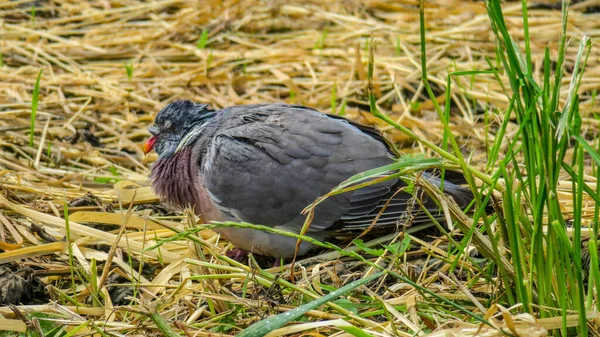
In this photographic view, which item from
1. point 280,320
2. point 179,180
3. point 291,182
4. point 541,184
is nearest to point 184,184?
point 179,180

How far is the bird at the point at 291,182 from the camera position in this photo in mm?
3502

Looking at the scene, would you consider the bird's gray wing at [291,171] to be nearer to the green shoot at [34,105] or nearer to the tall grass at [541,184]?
the tall grass at [541,184]

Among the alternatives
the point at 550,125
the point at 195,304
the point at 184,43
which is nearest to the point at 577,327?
the point at 550,125

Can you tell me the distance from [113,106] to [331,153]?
2134 millimetres

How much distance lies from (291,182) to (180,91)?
2.10 meters

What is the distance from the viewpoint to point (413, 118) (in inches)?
198

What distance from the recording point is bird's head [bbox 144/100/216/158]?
4.00 meters

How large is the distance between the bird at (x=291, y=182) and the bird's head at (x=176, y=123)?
1.18ft

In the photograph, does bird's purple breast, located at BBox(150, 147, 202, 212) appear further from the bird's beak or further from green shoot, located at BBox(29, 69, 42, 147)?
green shoot, located at BBox(29, 69, 42, 147)

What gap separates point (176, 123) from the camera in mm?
4016

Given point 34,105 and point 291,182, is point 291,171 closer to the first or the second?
point 291,182

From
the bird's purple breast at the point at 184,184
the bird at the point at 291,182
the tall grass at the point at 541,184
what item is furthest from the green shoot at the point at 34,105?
the tall grass at the point at 541,184

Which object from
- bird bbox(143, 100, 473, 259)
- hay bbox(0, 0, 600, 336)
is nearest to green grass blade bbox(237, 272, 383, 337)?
hay bbox(0, 0, 600, 336)

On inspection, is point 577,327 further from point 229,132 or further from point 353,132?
point 229,132
